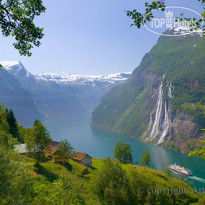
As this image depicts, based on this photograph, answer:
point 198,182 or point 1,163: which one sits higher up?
point 1,163

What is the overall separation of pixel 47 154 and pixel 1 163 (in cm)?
4535

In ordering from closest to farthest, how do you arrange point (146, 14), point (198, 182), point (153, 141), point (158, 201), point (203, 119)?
point (146, 14) < point (158, 201) < point (198, 182) < point (203, 119) < point (153, 141)

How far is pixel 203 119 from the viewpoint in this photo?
17662cm

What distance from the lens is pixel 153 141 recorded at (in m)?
199

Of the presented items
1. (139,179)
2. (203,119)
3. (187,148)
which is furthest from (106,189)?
(203,119)

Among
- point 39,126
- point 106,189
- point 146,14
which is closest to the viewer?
point 146,14

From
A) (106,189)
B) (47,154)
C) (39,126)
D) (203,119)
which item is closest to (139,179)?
(106,189)

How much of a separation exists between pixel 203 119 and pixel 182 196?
528 ft

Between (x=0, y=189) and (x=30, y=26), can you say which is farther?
(x=0, y=189)

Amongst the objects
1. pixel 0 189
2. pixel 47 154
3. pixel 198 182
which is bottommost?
pixel 198 182

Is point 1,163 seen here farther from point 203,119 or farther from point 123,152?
point 203,119

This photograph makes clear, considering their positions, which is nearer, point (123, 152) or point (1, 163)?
point (1, 163)

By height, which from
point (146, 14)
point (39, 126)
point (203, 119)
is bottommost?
point (203, 119)

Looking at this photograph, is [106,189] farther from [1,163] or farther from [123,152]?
[123,152]
